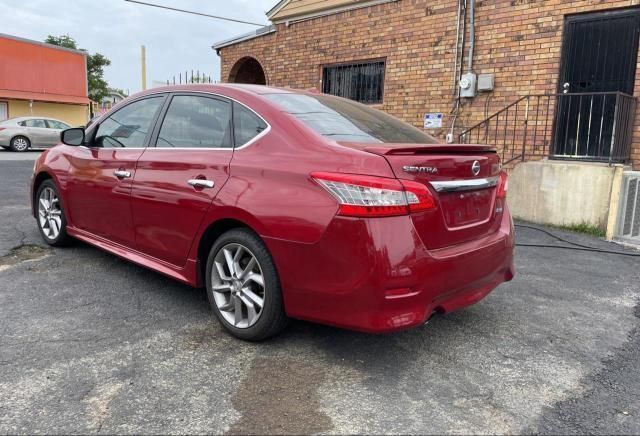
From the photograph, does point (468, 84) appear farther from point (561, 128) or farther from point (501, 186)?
point (501, 186)

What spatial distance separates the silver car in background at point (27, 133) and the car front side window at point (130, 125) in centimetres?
1824

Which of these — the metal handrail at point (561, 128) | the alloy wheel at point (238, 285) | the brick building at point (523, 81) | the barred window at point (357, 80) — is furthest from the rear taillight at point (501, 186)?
the barred window at point (357, 80)

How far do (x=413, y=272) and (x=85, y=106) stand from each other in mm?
33031

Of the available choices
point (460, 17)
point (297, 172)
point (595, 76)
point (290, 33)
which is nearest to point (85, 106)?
point (290, 33)

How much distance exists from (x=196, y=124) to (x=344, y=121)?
1034 millimetres

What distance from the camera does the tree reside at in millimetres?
49031

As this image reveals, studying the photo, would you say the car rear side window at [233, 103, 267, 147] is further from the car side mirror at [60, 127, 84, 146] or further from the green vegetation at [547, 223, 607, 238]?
the green vegetation at [547, 223, 607, 238]

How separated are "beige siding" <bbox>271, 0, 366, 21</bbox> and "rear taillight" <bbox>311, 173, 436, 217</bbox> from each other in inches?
330

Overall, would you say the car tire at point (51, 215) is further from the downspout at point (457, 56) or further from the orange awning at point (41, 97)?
the orange awning at point (41, 97)

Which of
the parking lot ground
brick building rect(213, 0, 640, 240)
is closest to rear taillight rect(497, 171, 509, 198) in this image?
the parking lot ground

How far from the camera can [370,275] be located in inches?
98.7

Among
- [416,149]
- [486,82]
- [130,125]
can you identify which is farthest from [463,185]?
Answer: [486,82]

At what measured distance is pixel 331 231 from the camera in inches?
101

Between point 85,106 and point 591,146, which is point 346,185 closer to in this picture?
point 591,146
